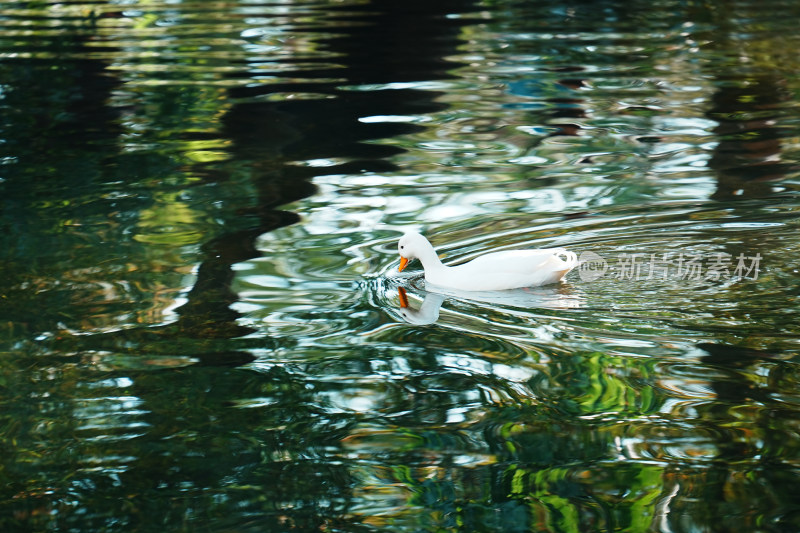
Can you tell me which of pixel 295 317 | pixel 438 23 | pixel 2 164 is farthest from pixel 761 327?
pixel 438 23

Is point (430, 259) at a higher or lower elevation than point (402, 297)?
higher

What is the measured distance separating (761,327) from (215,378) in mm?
2756

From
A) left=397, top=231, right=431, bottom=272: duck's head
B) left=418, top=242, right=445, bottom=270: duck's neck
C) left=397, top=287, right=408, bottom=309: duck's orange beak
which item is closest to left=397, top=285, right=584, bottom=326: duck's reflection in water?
left=397, top=287, right=408, bottom=309: duck's orange beak

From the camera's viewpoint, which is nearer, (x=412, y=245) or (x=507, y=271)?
(x=507, y=271)

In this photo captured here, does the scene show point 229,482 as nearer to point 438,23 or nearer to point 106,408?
point 106,408

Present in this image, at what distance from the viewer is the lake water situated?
4.37m

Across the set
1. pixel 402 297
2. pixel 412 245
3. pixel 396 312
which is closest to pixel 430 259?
pixel 412 245

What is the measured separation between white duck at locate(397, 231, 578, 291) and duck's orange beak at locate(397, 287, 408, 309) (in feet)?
0.66

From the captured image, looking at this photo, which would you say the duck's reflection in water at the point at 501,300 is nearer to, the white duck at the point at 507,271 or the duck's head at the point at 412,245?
the white duck at the point at 507,271

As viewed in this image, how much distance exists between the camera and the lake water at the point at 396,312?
4371 mm

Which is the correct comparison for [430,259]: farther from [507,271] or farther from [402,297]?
[507,271]

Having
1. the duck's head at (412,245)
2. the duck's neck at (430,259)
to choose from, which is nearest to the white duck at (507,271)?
the duck's neck at (430,259)

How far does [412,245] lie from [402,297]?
0.34 meters

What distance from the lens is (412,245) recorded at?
6.44 metres
